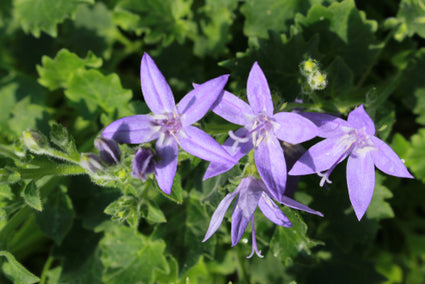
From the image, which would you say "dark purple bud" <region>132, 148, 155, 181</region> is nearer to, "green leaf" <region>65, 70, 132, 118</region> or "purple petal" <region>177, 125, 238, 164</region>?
"purple petal" <region>177, 125, 238, 164</region>


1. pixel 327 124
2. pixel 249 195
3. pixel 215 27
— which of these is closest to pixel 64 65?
pixel 215 27

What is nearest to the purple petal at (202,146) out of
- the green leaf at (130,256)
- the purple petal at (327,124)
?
the purple petal at (327,124)

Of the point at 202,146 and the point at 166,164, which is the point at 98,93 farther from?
the point at 202,146

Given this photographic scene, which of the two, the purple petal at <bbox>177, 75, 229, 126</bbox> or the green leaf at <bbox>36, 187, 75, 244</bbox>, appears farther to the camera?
the green leaf at <bbox>36, 187, 75, 244</bbox>

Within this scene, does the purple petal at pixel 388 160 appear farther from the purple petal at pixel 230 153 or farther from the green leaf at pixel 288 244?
the green leaf at pixel 288 244

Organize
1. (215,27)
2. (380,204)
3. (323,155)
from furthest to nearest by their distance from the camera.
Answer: (215,27) < (380,204) < (323,155)

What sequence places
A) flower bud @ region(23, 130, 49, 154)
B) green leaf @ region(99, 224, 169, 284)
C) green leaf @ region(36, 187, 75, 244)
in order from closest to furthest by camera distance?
1. flower bud @ region(23, 130, 49, 154)
2. green leaf @ region(36, 187, 75, 244)
3. green leaf @ region(99, 224, 169, 284)

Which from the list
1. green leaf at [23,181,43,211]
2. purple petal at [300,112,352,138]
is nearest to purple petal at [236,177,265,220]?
purple petal at [300,112,352,138]
